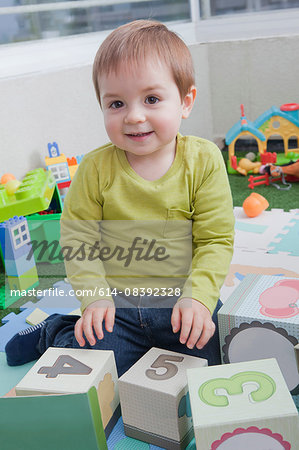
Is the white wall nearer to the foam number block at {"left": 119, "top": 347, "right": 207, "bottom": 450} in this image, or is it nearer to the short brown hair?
the short brown hair

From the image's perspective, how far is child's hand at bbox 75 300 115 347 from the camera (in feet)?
2.72

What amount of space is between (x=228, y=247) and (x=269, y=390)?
0.28 metres

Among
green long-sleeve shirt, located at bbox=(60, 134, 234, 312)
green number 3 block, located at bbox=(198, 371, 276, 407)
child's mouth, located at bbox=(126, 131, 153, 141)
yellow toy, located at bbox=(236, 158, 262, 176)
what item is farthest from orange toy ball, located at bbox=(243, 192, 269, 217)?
green number 3 block, located at bbox=(198, 371, 276, 407)

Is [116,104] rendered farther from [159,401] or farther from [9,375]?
[9,375]

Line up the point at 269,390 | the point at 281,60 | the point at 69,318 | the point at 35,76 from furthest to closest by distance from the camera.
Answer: the point at 281,60, the point at 35,76, the point at 69,318, the point at 269,390


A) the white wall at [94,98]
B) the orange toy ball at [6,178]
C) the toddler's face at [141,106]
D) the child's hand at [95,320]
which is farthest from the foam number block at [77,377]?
the white wall at [94,98]

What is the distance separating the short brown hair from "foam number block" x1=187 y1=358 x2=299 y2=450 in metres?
0.47

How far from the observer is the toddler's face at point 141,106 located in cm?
80

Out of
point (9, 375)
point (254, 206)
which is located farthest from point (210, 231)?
point (254, 206)

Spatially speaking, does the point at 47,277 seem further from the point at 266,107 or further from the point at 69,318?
the point at 266,107

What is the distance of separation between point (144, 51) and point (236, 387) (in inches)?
19.9

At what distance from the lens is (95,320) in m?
0.84

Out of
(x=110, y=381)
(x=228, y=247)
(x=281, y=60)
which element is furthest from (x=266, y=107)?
(x=110, y=381)

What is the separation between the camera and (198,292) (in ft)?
2.72
